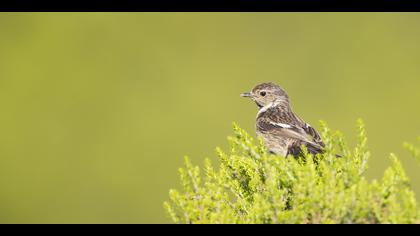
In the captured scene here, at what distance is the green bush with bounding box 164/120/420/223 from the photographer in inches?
167

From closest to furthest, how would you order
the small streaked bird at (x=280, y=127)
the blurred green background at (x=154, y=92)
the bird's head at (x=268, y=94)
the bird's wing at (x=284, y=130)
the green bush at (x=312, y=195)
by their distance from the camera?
the green bush at (x=312, y=195) < the small streaked bird at (x=280, y=127) < the bird's wing at (x=284, y=130) < the bird's head at (x=268, y=94) < the blurred green background at (x=154, y=92)

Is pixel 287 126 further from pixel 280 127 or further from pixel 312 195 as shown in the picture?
pixel 312 195

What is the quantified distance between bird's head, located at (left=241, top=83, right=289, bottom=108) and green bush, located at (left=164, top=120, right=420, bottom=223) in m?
5.87

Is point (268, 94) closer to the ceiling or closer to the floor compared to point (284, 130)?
closer to the ceiling

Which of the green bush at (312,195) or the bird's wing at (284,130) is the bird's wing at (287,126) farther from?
the green bush at (312,195)

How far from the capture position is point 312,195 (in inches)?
172

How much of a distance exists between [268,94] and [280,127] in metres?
1.59

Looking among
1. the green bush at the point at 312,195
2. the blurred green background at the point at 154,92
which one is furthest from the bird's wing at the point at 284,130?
the blurred green background at the point at 154,92

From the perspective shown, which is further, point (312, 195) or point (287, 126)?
point (287, 126)

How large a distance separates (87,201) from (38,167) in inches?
141

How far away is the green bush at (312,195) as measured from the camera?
4250 millimetres

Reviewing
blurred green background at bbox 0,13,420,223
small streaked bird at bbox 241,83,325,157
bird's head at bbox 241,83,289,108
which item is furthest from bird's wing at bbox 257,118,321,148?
blurred green background at bbox 0,13,420,223

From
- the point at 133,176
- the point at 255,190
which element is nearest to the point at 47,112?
the point at 133,176

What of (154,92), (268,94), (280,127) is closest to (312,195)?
(280,127)
